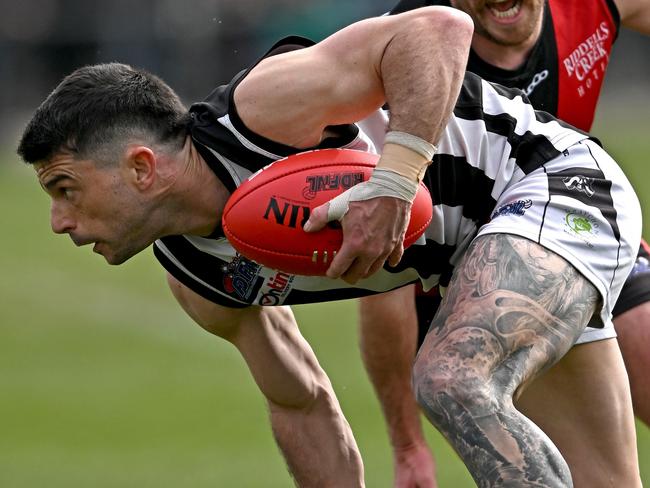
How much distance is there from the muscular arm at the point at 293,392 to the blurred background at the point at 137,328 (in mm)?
1836

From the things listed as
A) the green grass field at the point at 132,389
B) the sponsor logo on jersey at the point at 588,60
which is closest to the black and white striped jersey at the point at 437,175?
the sponsor logo on jersey at the point at 588,60

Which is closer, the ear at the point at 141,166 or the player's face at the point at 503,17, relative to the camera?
the ear at the point at 141,166

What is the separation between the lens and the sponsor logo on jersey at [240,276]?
17.2ft

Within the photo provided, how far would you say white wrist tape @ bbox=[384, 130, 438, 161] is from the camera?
4.65 metres

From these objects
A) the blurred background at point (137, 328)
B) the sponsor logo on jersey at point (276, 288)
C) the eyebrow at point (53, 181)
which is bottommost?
the sponsor logo on jersey at point (276, 288)

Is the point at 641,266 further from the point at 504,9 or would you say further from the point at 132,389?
the point at 132,389

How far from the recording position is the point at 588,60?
6434 millimetres

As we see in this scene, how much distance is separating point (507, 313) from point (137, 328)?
9.71 metres

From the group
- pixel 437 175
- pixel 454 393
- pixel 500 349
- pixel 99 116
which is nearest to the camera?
pixel 454 393

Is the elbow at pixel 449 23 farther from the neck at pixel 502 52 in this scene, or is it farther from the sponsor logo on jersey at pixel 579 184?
the neck at pixel 502 52

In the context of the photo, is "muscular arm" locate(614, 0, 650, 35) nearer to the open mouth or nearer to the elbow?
the open mouth

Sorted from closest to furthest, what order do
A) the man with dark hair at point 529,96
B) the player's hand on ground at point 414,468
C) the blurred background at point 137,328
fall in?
the man with dark hair at point 529,96, the player's hand on ground at point 414,468, the blurred background at point 137,328

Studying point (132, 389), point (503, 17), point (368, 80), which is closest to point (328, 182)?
point (368, 80)

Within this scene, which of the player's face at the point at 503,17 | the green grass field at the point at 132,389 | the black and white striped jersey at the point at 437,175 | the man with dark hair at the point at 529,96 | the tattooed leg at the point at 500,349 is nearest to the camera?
the tattooed leg at the point at 500,349
